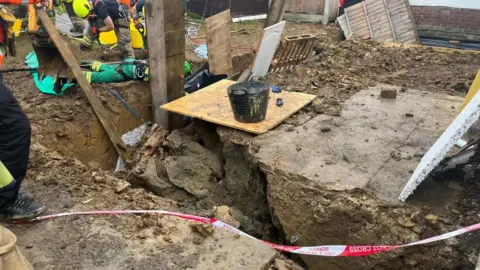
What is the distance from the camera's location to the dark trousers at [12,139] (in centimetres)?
298


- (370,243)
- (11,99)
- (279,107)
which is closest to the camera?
(11,99)

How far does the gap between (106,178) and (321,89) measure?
3.11 meters

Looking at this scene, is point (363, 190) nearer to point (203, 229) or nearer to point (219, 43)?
point (203, 229)

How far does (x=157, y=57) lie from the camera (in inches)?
202

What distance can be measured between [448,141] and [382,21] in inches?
296

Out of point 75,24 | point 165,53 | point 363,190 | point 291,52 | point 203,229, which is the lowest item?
point 75,24

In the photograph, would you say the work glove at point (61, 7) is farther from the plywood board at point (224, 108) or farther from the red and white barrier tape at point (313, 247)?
the red and white barrier tape at point (313, 247)

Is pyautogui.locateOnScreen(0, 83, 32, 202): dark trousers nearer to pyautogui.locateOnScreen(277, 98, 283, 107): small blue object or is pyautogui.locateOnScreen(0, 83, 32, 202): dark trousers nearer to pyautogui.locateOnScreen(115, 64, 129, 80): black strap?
pyautogui.locateOnScreen(115, 64, 129, 80): black strap

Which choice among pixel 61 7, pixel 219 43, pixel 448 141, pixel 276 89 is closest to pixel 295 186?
pixel 448 141

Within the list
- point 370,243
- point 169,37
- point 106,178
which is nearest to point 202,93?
point 169,37

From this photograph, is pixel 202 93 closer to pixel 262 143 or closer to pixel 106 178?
pixel 262 143

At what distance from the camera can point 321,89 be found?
569 cm

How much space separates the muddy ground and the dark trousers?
397mm

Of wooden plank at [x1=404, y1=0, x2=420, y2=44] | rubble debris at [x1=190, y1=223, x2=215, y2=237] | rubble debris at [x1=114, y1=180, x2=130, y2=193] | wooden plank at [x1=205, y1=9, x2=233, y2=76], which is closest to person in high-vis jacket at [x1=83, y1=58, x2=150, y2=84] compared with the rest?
wooden plank at [x1=205, y1=9, x2=233, y2=76]
